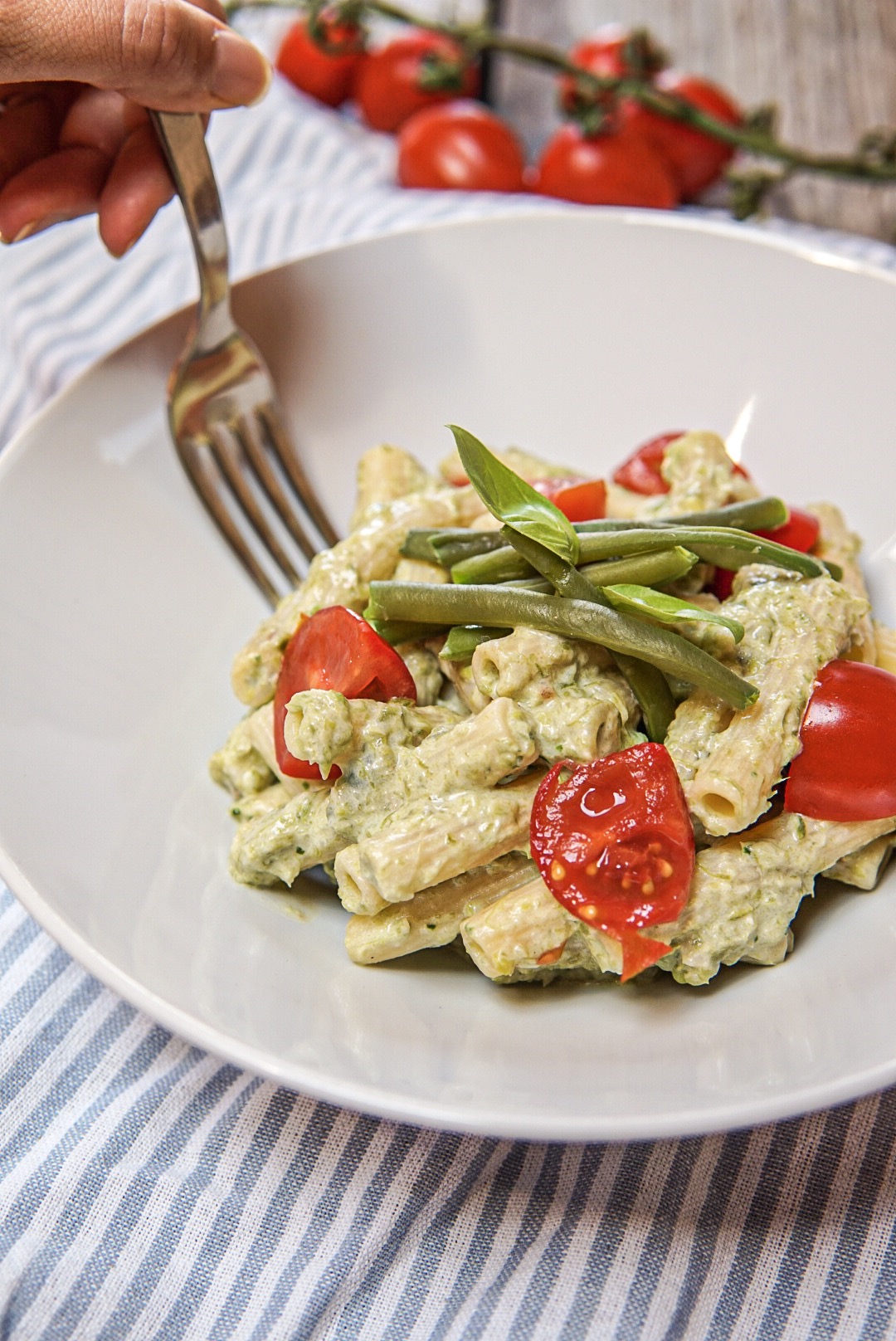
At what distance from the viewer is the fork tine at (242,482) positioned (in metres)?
3.12

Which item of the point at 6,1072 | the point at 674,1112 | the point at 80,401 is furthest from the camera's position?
the point at 80,401

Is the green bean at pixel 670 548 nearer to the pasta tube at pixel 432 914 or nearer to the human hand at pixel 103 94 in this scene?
the pasta tube at pixel 432 914

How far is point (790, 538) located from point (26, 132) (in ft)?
A: 7.42

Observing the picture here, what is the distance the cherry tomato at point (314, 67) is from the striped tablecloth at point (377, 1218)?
420cm

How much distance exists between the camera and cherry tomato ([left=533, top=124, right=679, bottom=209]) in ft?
14.5

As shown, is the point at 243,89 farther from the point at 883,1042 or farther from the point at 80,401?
the point at 883,1042

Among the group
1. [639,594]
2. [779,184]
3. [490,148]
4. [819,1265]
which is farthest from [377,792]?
[779,184]

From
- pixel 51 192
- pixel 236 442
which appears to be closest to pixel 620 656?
pixel 236 442

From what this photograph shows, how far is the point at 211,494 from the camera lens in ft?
10.3

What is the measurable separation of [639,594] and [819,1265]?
117cm

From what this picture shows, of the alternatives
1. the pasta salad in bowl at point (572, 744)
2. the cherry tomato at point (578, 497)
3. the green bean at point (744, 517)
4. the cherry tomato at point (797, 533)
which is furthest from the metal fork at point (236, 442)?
the cherry tomato at point (797, 533)

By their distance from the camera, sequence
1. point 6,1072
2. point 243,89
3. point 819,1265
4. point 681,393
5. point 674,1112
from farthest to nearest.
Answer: point 681,393, point 243,89, point 6,1072, point 819,1265, point 674,1112

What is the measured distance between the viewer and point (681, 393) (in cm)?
336

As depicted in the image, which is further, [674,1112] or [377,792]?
[377,792]
